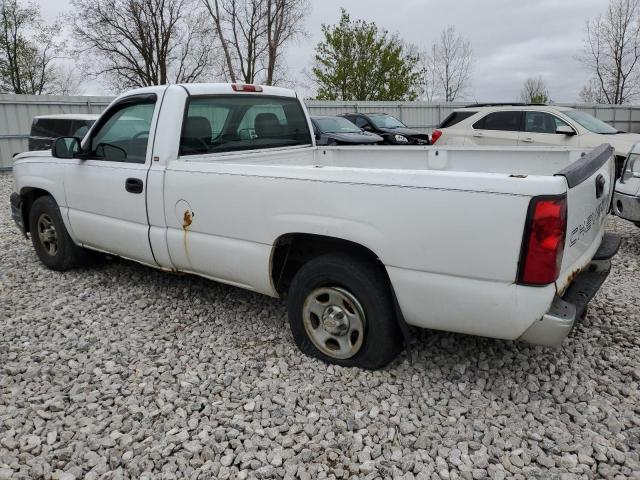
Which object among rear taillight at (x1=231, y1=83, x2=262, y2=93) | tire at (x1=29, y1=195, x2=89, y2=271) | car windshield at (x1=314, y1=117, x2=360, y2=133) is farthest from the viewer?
car windshield at (x1=314, y1=117, x2=360, y2=133)

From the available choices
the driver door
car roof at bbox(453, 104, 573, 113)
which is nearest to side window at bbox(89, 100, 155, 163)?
the driver door

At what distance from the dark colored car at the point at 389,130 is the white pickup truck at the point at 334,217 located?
34.2 ft

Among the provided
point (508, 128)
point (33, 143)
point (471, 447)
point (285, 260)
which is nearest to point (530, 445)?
point (471, 447)

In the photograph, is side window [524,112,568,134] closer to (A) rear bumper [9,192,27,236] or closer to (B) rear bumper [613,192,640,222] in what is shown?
(B) rear bumper [613,192,640,222]

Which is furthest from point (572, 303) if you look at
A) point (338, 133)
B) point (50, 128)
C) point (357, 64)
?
point (357, 64)

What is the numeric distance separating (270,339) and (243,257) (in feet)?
2.28

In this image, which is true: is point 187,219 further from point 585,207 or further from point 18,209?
point 18,209

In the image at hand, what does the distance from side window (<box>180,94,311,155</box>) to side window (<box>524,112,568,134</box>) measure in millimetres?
6602

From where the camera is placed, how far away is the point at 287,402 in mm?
2859

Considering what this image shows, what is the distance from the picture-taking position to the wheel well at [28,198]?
515 centimetres

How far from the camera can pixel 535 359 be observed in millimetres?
3207

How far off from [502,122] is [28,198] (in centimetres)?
834

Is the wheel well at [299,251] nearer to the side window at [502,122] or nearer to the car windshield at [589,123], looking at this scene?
the side window at [502,122]

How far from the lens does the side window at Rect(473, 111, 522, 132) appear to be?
9.88m
